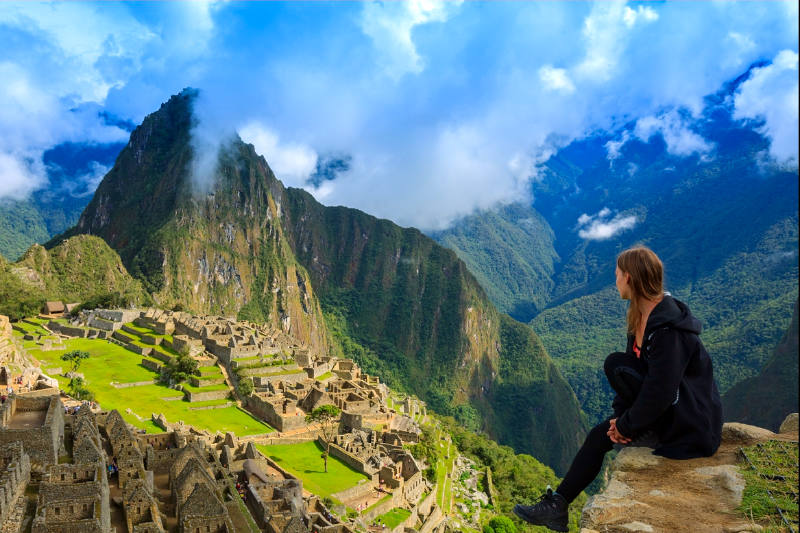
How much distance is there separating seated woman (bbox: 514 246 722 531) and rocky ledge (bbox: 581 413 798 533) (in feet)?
0.62

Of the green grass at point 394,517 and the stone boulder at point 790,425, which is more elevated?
the stone boulder at point 790,425

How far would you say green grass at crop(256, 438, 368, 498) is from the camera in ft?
99.8

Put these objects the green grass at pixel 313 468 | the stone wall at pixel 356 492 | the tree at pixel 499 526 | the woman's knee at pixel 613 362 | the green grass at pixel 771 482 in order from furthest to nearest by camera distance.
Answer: the tree at pixel 499 526 < the green grass at pixel 313 468 < the stone wall at pixel 356 492 < the woman's knee at pixel 613 362 < the green grass at pixel 771 482

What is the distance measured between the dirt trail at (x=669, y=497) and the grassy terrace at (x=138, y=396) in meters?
30.6

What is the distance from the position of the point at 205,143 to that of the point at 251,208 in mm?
23303

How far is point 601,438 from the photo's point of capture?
6305 millimetres

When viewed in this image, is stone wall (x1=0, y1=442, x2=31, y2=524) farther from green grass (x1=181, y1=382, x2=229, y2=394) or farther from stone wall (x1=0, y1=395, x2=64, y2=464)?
green grass (x1=181, y1=382, x2=229, y2=394)

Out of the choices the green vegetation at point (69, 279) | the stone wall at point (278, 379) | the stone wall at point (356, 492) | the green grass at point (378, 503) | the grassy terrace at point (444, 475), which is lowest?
the grassy terrace at point (444, 475)

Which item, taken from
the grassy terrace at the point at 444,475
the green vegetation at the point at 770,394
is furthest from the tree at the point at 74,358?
the green vegetation at the point at 770,394

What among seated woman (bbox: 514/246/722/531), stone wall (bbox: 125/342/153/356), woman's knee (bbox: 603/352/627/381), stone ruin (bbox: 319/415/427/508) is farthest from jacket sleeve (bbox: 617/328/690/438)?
stone wall (bbox: 125/342/153/356)

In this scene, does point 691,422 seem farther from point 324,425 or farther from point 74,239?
point 74,239

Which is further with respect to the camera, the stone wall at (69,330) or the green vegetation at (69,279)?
the green vegetation at (69,279)

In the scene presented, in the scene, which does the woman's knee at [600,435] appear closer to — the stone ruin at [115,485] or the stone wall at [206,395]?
the stone ruin at [115,485]

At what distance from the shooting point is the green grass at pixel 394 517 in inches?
1170
